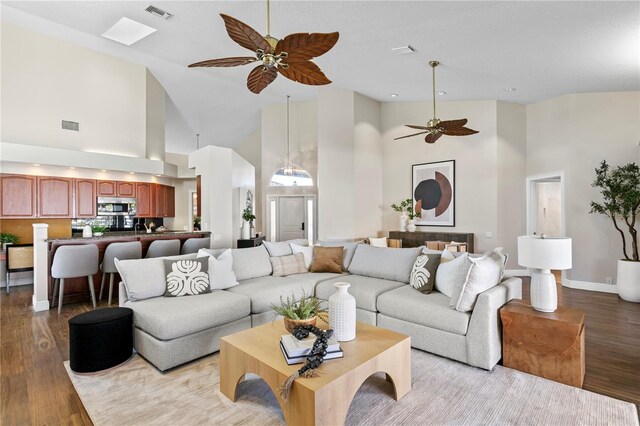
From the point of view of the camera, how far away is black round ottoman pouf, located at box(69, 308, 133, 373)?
267 cm

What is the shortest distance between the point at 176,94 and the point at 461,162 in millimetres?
7208

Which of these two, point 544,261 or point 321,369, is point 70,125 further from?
point 544,261

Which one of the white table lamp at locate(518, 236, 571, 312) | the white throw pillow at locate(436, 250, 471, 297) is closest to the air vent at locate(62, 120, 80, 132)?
the white throw pillow at locate(436, 250, 471, 297)

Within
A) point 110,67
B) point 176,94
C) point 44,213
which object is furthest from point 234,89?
point 44,213

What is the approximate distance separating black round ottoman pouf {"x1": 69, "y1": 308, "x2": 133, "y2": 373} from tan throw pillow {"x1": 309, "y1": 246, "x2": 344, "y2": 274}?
7.71ft

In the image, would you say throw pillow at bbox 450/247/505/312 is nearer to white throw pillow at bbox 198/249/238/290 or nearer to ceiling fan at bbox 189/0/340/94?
ceiling fan at bbox 189/0/340/94

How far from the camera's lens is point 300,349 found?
2.04m

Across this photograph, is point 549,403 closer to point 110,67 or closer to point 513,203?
point 513,203

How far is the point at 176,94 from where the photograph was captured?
27.4ft

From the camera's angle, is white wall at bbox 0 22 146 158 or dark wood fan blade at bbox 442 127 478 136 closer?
dark wood fan blade at bbox 442 127 478 136

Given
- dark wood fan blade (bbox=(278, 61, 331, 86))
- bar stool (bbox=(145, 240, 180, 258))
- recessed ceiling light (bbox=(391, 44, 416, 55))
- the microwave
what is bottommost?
bar stool (bbox=(145, 240, 180, 258))

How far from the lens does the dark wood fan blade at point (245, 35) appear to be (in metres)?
2.10

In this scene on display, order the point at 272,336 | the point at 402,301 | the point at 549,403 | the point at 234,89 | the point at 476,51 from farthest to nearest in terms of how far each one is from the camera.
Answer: the point at 234,89, the point at 476,51, the point at 402,301, the point at 272,336, the point at 549,403

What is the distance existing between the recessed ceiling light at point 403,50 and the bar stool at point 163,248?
4.66m
